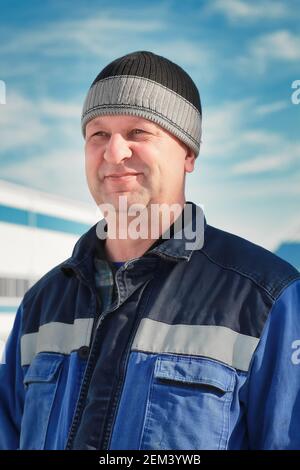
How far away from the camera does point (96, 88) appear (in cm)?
186

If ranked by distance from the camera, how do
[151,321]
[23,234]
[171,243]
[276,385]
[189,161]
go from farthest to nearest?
[23,234] < [189,161] < [171,243] < [151,321] < [276,385]

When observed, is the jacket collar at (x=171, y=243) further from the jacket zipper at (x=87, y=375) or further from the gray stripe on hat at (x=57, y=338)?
the gray stripe on hat at (x=57, y=338)

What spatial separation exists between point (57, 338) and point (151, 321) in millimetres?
371

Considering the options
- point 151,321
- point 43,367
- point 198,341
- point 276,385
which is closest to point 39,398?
point 43,367

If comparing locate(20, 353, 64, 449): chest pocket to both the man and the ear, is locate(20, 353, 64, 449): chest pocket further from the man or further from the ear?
the ear

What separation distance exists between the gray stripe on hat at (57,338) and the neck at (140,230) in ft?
0.85

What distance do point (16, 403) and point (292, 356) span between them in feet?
3.29

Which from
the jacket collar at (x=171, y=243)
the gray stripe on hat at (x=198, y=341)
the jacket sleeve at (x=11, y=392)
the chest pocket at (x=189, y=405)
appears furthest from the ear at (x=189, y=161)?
the jacket sleeve at (x=11, y=392)

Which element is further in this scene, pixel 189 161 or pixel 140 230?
pixel 189 161

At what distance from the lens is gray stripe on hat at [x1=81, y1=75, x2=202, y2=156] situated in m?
1.74

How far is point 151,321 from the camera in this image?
160 cm

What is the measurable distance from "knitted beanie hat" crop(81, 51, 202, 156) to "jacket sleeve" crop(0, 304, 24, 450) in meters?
0.82

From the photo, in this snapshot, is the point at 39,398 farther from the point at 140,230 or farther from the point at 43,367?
the point at 140,230

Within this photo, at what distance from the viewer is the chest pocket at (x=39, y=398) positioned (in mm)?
1680
